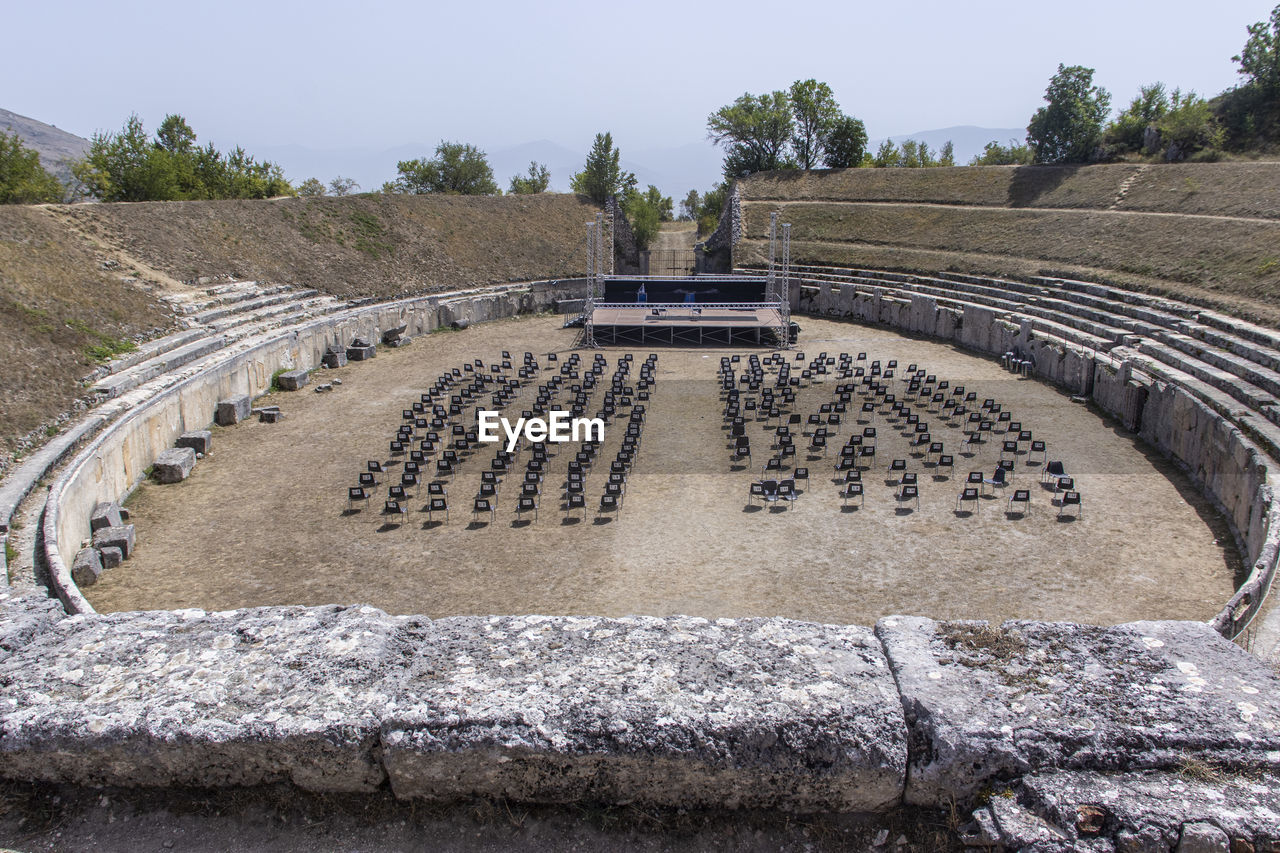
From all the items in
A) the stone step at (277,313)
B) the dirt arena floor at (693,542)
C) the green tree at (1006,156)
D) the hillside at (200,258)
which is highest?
the green tree at (1006,156)

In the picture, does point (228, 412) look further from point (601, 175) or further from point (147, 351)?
point (601, 175)

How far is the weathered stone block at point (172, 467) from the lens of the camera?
68.7 feet

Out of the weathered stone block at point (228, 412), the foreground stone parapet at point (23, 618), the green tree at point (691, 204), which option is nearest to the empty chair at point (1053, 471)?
the foreground stone parapet at point (23, 618)

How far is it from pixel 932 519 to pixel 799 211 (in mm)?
44384

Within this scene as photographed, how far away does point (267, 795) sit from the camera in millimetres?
5004

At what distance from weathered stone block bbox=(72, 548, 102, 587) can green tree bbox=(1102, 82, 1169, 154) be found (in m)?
59.6

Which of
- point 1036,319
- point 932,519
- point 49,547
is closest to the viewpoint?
point 49,547

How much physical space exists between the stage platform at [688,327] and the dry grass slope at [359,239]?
490 inches

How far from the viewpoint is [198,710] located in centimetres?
501

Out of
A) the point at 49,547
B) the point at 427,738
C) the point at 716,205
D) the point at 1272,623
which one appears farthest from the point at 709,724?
the point at 716,205

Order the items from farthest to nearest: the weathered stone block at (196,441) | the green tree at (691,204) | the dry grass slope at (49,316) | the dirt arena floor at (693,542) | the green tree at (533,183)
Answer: the green tree at (691,204) < the green tree at (533,183) < the weathered stone block at (196,441) < the dry grass slope at (49,316) < the dirt arena floor at (693,542)

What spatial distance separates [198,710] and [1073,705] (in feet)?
17.3

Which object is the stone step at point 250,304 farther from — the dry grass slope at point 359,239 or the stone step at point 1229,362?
the stone step at point 1229,362

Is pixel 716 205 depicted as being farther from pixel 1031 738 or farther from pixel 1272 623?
pixel 1031 738
